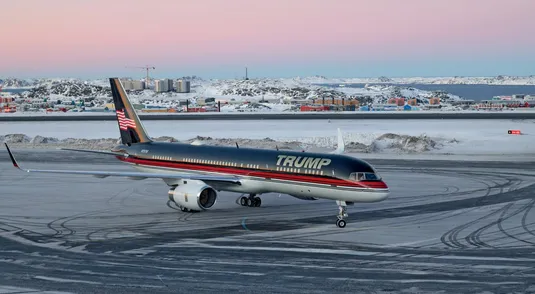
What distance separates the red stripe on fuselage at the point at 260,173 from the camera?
3428cm

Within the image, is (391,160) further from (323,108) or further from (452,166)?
(323,108)

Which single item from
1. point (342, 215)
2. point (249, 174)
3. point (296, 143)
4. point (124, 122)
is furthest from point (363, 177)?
point (296, 143)

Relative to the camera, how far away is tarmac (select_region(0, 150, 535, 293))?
24141mm

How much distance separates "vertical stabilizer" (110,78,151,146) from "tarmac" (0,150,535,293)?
3.76 m

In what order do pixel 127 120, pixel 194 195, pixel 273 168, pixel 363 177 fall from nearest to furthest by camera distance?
pixel 363 177
pixel 194 195
pixel 273 168
pixel 127 120

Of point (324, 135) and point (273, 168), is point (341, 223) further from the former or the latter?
point (324, 135)

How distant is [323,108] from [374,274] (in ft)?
405

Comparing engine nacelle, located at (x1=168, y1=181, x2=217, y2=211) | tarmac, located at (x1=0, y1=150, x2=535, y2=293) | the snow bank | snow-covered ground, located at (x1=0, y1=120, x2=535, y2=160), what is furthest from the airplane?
snow-covered ground, located at (x1=0, y1=120, x2=535, y2=160)

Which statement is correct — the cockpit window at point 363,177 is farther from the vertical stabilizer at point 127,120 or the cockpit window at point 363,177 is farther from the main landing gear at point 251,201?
the vertical stabilizer at point 127,120

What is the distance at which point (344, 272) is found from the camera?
83.7ft

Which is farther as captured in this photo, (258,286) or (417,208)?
(417,208)

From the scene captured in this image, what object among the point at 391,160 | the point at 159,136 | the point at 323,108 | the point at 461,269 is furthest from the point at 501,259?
the point at 323,108

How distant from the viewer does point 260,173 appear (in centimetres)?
3859

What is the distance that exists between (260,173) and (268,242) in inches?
319
